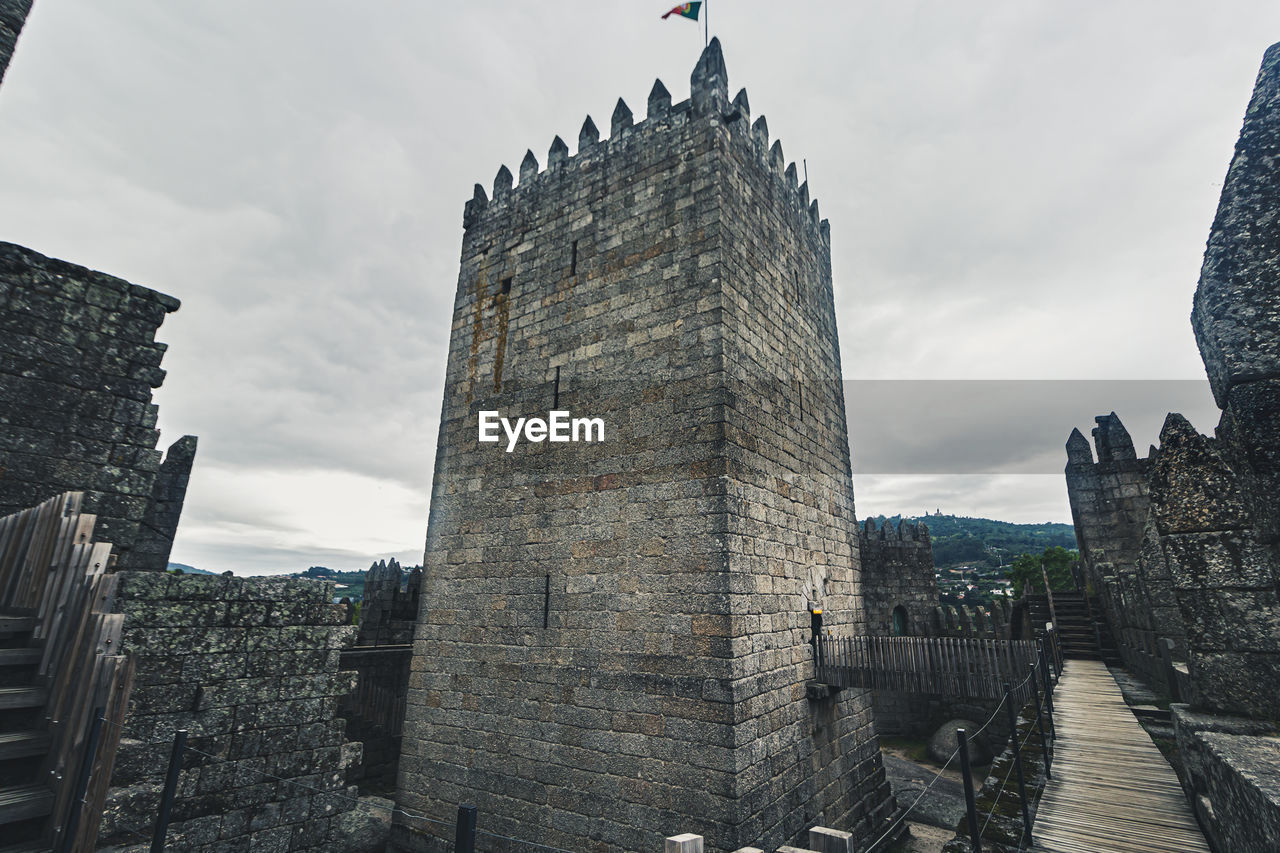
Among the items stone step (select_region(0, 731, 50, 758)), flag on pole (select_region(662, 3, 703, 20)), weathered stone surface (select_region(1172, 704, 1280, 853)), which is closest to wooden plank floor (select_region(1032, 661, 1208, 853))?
weathered stone surface (select_region(1172, 704, 1280, 853))

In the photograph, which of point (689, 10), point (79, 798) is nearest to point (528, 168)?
point (689, 10)

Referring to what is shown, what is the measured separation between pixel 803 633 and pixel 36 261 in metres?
9.38

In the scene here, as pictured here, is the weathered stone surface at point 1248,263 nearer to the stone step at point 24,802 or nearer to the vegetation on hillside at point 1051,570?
the stone step at point 24,802

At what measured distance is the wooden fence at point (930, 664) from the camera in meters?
6.59

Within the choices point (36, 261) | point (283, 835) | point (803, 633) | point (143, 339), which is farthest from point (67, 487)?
point (803, 633)

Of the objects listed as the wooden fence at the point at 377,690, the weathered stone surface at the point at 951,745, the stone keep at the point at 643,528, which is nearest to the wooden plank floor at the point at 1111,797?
the stone keep at the point at 643,528

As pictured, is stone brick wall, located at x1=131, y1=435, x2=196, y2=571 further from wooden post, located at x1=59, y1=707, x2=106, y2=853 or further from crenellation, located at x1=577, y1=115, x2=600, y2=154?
crenellation, located at x1=577, y1=115, x2=600, y2=154

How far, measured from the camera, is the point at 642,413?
24.4 feet

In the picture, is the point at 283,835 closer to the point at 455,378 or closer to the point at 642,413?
the point at 642,413

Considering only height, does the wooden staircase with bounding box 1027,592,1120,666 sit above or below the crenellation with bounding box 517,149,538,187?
below

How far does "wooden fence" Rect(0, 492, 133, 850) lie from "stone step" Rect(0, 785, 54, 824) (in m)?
0.05

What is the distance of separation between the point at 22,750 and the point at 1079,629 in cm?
1710

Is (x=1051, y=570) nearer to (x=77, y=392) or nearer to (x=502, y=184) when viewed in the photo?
(x=502, y=184)

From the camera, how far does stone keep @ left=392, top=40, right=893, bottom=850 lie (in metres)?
6.25
